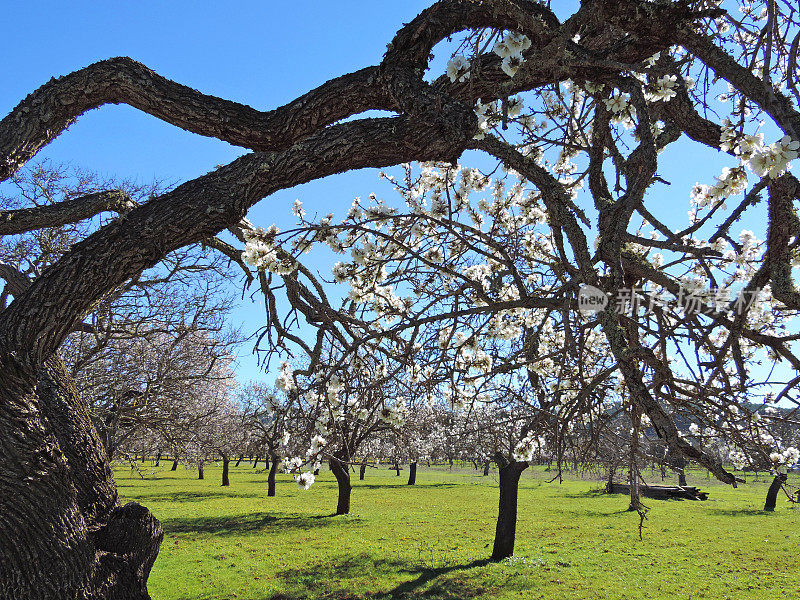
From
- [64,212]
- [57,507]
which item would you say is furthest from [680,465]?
[64,212]

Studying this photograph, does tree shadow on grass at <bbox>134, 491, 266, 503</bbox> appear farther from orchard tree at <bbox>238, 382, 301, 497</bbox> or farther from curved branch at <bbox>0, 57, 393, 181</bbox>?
curved branch at <bbox>0, 57, 393, 181</bbox>

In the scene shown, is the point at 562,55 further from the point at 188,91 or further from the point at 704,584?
the point at 704,584

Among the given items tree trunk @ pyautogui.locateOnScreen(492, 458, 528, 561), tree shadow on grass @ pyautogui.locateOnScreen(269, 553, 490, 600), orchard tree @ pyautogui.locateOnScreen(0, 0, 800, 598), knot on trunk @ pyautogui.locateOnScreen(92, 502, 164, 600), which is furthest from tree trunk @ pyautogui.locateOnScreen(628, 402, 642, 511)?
tree trunk @ pyautogui.locateOnScreen(492, 458, 528, 561)

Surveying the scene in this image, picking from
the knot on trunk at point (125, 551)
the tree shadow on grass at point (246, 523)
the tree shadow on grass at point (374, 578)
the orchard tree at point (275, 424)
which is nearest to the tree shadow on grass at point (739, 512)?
the tree shadow on grass at point (374, 578)

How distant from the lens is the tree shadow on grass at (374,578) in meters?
7.48

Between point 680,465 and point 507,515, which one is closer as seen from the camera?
point 680,465

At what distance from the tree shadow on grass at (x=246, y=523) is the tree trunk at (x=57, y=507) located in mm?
10296

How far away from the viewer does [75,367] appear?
7.88 m

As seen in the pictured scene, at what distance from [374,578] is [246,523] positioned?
6572mm

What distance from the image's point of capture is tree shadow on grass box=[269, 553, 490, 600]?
7.48 metres

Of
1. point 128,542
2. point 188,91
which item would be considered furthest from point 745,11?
point 128,542

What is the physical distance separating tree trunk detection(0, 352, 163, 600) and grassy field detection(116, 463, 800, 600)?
5.30 meters

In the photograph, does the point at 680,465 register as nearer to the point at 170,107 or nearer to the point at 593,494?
the point at 170,107

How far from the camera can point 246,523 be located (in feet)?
44.3
